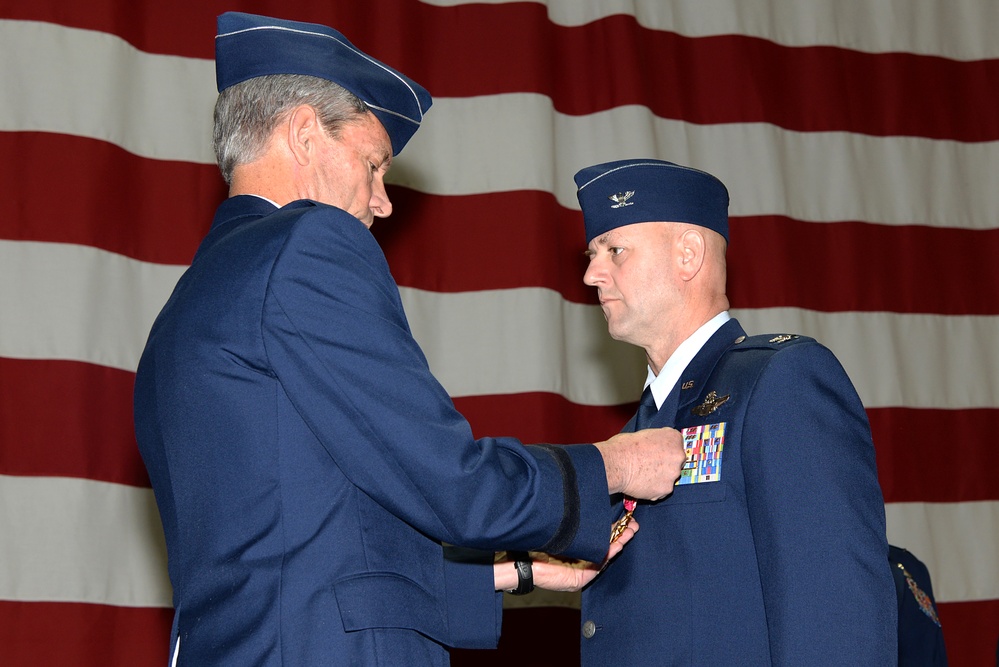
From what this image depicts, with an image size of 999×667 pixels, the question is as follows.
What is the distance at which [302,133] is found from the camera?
1593 mm

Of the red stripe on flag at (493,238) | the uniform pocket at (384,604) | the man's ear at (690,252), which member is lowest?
the uniform pocket at (384,604)

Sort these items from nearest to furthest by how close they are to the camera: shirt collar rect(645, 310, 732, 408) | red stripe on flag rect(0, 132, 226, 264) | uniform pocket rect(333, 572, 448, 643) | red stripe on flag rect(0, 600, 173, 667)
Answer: uniform pocket rect(333, 572, 448, 643) < shirt collar rect(645, 310, 732, 408) < red stripe on flag rect(0, 600, 173, 667) < red stripe on flag rect(0, 132, 226, 264)

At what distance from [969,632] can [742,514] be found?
2394 mm

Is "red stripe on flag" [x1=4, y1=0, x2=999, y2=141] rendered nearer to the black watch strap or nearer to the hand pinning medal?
the hand pinning medal

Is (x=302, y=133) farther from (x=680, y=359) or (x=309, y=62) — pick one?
(x=680, y=359)

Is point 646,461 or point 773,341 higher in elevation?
point 773,341

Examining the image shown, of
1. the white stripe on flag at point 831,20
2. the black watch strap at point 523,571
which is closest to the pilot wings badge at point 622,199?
the black watch strap at point 523,571

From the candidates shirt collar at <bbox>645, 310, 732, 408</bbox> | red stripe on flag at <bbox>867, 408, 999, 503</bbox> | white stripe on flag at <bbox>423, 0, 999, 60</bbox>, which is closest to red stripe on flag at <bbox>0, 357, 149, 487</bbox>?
shirt collar at <bbox>645, 310, 732, 408</bbox>

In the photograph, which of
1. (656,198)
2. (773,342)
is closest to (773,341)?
(773,342)

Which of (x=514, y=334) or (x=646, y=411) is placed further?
(x=514, y=334)

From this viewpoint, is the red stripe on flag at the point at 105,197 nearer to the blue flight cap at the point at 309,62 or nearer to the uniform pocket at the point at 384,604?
the blue flight cap at the point at 309,62

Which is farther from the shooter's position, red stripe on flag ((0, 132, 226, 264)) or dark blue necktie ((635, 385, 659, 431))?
red stripe on flag ((0, 132, 226, 264))

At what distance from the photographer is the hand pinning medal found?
188 centimetres

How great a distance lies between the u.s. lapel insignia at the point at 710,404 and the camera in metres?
1.85
